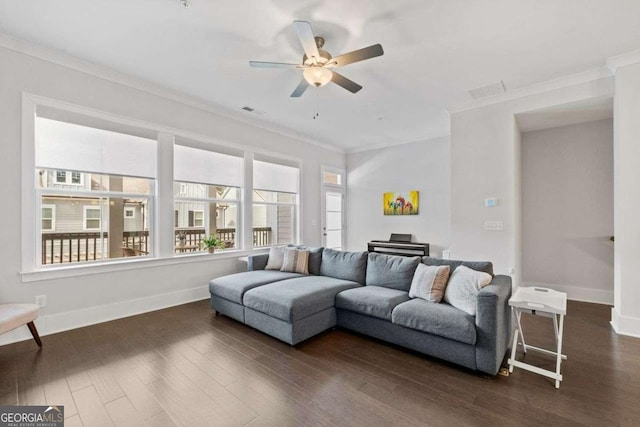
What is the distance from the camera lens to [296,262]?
4.10 meters

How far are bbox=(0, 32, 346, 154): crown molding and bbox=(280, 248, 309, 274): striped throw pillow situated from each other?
Answer: 2.60 meters

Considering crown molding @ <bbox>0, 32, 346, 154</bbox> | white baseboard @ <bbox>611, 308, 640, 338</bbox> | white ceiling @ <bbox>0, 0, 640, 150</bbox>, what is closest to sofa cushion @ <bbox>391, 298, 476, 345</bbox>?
white baseboard @ <bbox>611, 308, 640, 338</bbox>

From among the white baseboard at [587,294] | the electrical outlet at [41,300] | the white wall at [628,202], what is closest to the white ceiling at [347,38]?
the white wall at [628,202]

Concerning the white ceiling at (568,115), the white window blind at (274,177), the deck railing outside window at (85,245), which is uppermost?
the white ceiling at (568,115)

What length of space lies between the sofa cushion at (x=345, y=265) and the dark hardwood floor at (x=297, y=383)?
749 mm

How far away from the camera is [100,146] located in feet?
11.6

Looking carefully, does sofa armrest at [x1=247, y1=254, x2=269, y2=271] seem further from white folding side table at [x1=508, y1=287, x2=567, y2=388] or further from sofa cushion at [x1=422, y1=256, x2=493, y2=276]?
white folding side table at [x1=508, y1=287, x2=567, y2=388]

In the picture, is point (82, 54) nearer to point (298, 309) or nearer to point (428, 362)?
point (298, 309)

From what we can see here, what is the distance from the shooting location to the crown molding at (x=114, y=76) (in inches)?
117

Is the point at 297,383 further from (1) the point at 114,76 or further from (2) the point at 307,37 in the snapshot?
(1) the point at 114,76

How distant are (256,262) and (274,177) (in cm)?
204

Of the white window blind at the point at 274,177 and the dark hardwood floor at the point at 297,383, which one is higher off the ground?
the white window blind at the point at 274,177

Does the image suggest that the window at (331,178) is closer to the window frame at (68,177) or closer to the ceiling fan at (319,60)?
the ceiling fan at (319,60)

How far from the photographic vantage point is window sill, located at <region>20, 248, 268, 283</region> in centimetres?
310
